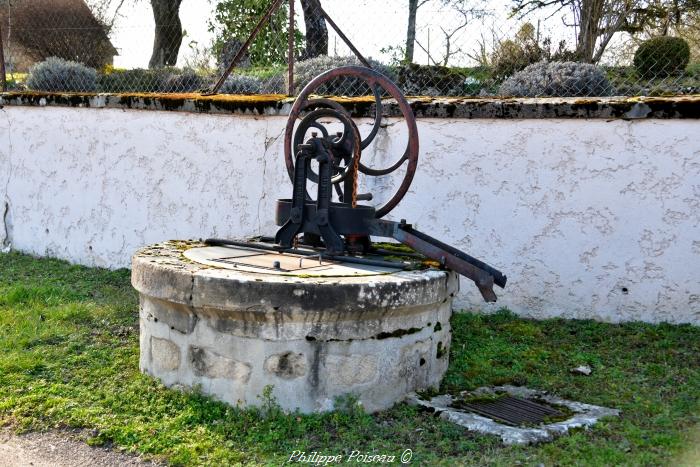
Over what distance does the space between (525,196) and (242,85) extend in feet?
12.8

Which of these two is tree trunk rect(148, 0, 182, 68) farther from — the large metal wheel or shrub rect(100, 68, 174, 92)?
the large metal wheel

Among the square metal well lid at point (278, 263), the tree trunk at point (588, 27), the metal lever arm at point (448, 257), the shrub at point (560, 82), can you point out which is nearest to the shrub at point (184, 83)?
the shrub at point (560, 82)

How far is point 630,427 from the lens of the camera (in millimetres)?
4020

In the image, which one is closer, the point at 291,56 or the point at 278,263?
the point at 278,263

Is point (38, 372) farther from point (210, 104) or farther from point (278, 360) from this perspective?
point (210, 104)

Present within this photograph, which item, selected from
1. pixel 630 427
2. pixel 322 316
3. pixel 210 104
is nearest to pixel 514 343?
pixel 630 427

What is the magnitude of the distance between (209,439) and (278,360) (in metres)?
0.52

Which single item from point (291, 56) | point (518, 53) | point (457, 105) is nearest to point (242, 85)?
point (291, 56)

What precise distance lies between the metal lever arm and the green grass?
2.19ft

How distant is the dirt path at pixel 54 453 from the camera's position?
12.6ft

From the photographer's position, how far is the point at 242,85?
8625mm

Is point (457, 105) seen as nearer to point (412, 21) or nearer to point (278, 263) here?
point (412, 21)

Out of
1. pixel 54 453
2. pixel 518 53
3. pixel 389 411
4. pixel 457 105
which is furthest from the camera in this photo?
pixel 518 53

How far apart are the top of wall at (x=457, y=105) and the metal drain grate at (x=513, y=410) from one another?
89.1 inches
